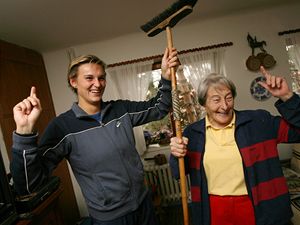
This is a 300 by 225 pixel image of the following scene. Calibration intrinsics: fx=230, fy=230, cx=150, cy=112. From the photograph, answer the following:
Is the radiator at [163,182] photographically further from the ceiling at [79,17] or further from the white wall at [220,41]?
the ceiling at [79,17]

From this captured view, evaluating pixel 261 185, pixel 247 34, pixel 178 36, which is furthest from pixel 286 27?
pixel 261 185

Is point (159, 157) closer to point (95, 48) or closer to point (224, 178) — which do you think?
point (95, 48)

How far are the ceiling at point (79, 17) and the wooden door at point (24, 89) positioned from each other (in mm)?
158

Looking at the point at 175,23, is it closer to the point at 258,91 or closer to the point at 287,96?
the point at 287,96

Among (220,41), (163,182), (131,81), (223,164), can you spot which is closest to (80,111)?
(223,164)

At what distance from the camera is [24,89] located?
240 cm

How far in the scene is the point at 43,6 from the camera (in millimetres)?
1783

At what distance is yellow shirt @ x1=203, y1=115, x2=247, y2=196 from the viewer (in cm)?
111

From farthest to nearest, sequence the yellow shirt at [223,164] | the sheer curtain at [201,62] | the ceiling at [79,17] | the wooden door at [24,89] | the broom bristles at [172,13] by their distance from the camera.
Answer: the sheer curtain at [201,62], the wooden door at [24,89], the ceiling at [79,17], the yellow shirt at [223,164], the broom bristles at [172,13]

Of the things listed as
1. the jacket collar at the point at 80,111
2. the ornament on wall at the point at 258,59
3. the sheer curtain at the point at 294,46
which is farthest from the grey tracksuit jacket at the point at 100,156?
the sheer curtain at the point at 294,46

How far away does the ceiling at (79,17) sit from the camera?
71.9 inches

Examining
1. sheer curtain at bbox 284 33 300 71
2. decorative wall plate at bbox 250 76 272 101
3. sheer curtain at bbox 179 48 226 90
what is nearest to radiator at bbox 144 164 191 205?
sheer curtain at bbox 179 48 226 90

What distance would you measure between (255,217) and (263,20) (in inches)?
107

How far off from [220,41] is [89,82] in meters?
2.34
